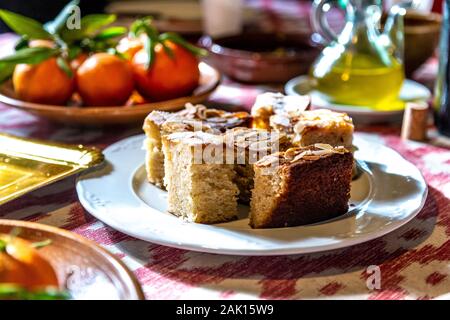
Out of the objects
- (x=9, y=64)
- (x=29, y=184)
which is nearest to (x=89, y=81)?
(x=9, y=64)

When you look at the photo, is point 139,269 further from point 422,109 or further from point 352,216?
point 422,109

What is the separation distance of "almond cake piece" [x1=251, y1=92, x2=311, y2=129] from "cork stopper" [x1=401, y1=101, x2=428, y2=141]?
12.4 inches

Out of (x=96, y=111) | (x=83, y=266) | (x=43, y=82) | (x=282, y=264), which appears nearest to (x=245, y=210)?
(x=282, y=264)

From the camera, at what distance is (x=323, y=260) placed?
95cm

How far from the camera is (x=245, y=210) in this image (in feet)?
3.57

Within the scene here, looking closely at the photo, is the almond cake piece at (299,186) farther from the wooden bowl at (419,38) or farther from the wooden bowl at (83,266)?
the wooden bowl at (419,38)

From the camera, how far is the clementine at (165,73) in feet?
4.98

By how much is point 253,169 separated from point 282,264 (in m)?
0.19

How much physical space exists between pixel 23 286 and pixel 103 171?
48 centimetres

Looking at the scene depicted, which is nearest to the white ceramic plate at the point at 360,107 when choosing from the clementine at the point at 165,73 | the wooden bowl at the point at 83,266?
the clementine at the point at 165,73

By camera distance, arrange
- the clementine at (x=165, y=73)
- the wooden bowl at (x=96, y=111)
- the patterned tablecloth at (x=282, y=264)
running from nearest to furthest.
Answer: the patterned tablecloth at (x=282, y=264) → the wooden bowl at (x=96, y=111) → the clementine at (x=165, y=73)

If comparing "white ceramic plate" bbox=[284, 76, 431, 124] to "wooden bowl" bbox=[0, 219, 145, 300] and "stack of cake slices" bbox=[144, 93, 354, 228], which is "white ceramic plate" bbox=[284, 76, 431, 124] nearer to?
"stack of cake slices" bbox=[144, 93, 354, 228]

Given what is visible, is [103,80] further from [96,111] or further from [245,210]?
[245,210]

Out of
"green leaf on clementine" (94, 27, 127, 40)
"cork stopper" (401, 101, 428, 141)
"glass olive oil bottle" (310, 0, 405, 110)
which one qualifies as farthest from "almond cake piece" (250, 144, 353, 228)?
"green leaf on clementine" (94, 27, 127, 40)
